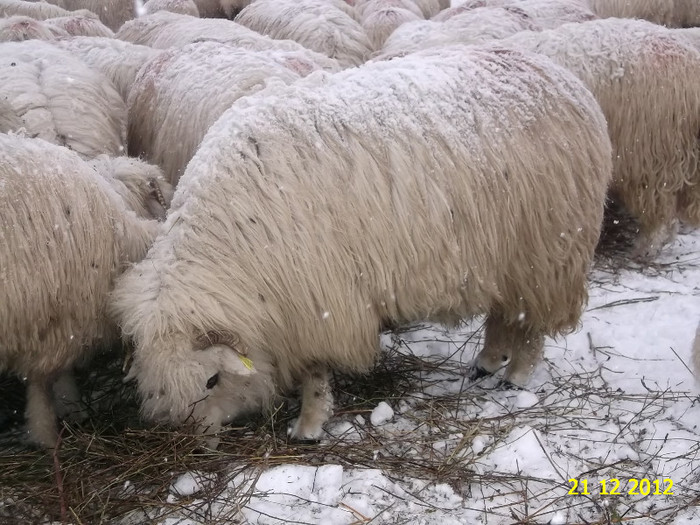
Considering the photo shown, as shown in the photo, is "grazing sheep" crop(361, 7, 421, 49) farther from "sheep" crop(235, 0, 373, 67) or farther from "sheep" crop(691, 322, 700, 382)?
"sheep" crop(691, 322, 700, 382)

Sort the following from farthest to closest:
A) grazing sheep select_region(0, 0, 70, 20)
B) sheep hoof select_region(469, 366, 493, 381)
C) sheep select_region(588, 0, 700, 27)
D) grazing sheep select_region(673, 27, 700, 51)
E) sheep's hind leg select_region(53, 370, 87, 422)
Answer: grazing sheep select_region(0, 0, 70, 20) < sheep select_region(588, 0, 700, 27) < grazing sheep select_region(673, 27, 700, 51) < sheep hoof select_region(469, 366, 493, 381) < sheep's hind leg select_region(53, 370, 87, 422)

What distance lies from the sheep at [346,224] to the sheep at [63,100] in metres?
1.49

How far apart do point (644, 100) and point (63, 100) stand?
351cm

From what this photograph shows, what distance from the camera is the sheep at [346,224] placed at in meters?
2.71

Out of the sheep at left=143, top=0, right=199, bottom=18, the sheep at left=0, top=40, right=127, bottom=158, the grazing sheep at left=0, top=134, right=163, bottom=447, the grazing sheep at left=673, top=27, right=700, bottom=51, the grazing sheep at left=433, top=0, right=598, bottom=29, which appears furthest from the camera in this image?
the sheep at left=143, top=0, right=199, bottom=18

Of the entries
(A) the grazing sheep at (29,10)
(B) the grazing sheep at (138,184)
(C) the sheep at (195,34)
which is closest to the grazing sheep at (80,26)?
(C) the sheep at (195,34)

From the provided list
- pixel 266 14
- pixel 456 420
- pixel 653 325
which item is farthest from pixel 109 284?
pixel 266 14

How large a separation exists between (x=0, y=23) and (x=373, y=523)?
5.94m

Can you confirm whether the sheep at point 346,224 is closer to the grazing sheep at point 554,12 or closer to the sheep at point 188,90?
the sheep at point 188,90

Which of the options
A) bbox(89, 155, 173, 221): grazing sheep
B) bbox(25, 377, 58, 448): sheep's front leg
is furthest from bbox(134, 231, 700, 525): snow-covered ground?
bbox(89, 155, 173, 221): grazing sheep

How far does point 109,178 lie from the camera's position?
11.5 feet

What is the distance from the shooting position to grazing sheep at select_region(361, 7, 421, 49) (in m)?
7.91

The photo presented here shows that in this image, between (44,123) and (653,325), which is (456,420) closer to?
(653,325)

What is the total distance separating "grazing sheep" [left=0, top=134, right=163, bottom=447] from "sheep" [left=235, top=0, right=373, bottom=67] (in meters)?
3.63
